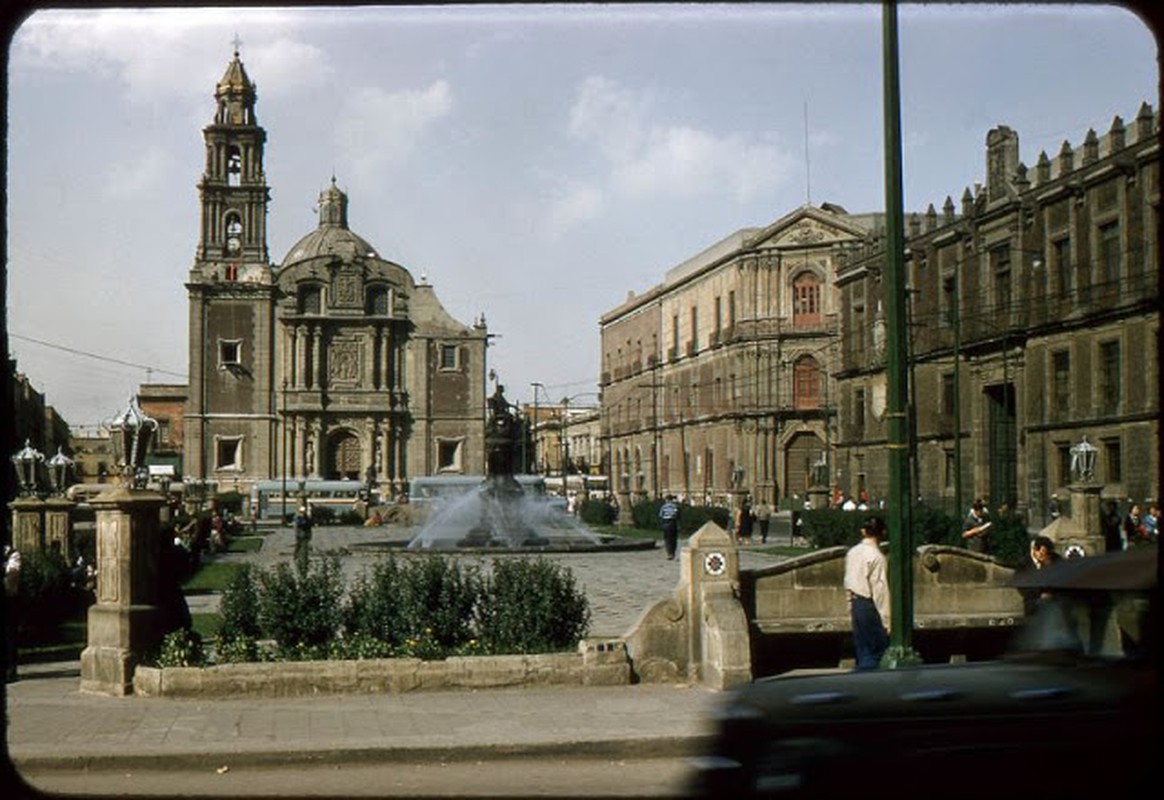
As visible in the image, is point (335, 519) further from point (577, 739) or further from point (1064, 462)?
point (577, 739)

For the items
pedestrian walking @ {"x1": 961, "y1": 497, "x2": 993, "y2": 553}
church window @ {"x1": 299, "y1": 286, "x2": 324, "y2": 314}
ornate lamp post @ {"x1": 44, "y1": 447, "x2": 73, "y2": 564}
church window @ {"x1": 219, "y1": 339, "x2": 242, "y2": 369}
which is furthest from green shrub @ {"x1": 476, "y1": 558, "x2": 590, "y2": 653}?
church window @ {"x1": 299, "y1": 286, "x2": 324, "y2": 314}

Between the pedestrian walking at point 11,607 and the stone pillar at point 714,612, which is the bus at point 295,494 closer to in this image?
the pedestrian walking at point 11,607

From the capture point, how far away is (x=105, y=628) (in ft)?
46.4

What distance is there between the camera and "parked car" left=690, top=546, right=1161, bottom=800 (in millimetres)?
6590

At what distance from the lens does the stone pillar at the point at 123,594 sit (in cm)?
1393

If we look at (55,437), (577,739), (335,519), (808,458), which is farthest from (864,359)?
(55,437)

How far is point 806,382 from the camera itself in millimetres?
79250

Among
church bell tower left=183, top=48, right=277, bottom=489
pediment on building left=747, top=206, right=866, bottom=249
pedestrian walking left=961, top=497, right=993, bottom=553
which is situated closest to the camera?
pedestrian walking left=961, top=497, right=993, bottom=553

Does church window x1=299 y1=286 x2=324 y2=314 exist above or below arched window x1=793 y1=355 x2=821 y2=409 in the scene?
above

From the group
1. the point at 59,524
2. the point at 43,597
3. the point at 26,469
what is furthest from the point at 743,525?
the point at 43,597

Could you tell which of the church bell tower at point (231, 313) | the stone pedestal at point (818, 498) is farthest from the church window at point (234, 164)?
the stone pedestal at point (818, 498)

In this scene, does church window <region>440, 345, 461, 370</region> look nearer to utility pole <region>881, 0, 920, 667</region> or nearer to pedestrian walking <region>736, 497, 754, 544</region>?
pedestrian walking <region>736, 497, 754, 544</region>

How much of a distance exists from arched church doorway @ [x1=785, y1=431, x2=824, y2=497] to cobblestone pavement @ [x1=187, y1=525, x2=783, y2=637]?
31.6 metres

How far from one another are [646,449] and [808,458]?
22.3 metres
